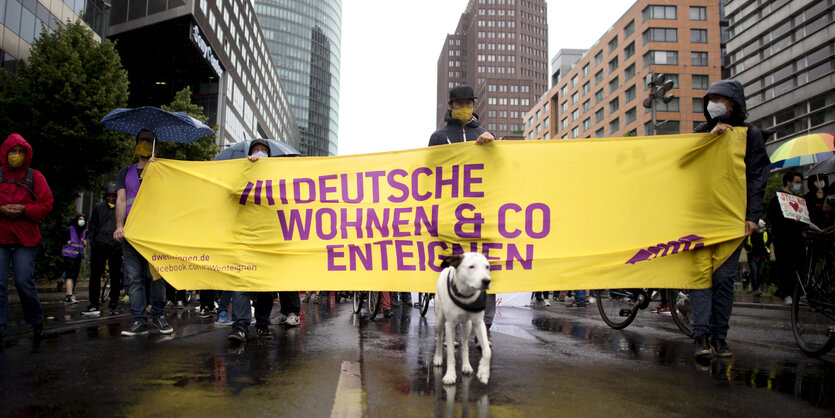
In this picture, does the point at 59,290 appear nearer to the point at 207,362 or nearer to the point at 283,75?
the point at 207,362

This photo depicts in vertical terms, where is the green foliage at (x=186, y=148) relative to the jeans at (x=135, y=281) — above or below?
above

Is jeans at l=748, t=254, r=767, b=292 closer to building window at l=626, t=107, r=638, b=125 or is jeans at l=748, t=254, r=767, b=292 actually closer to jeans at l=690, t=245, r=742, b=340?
jeans at l=690, t=245, r=742, b=340

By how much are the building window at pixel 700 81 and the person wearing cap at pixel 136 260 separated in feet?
242

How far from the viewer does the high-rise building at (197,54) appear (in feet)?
123

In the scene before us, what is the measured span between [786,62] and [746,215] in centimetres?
6064

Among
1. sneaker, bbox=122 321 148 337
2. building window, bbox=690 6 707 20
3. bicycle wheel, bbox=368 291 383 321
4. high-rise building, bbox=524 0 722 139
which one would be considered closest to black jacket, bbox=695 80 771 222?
bicycle wheel, bbox=368 291 383 321

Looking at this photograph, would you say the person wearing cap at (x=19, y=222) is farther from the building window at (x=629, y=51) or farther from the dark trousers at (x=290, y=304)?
the building window at (x=629, y=51)

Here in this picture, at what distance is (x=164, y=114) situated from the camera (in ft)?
21.4

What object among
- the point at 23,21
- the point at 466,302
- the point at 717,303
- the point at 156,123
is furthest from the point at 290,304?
the point at 23,21

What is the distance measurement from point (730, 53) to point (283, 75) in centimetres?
10524

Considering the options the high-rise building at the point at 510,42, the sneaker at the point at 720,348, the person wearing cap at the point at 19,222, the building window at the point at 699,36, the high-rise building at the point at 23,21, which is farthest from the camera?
the high-rise building at the point at 510,42

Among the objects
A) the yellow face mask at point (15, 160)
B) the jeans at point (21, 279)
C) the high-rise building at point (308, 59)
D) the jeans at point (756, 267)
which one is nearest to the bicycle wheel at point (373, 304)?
the jeans at point (21, 279)

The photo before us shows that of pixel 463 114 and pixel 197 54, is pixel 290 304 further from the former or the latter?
pixel 197 54

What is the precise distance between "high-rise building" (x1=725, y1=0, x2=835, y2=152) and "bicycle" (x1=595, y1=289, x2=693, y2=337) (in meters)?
51.2
